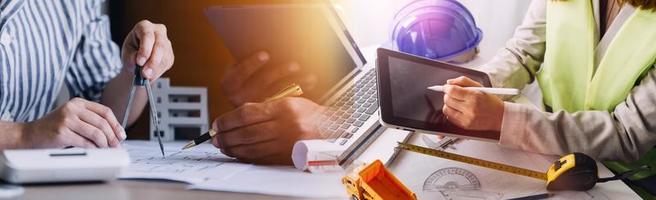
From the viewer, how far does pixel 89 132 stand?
0.59 m

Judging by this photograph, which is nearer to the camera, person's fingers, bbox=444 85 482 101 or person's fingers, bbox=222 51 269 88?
person's fingers, bbox=444 85 482 101

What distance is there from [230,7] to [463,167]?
27 cm

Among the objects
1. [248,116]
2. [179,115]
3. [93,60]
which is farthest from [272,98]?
[93,60]

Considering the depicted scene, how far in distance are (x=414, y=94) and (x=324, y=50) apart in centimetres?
14

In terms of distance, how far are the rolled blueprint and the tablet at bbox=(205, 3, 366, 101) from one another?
0.09 m

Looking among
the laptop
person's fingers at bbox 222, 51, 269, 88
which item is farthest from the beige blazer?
person's fingers at bbox 222, 51, 269, 88

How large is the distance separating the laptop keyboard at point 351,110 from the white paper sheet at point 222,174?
66 millimetres

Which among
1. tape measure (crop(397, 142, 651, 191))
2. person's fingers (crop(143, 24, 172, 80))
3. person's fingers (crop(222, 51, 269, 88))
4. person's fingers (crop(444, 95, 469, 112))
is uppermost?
person's fingers (crop(143, 24, 172, 80))

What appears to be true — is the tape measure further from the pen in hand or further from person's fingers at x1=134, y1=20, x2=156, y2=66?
person's fingers at x1=134, y1=20, x2=156, y2=66

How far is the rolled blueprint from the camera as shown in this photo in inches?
24.1

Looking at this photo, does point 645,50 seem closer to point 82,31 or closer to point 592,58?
point 592,58

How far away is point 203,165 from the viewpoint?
2.02 feet

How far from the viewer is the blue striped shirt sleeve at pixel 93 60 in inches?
28.8

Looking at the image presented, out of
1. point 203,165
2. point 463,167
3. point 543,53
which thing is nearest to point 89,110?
point 203,165
